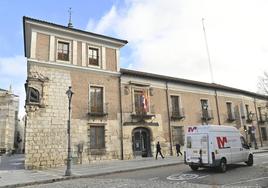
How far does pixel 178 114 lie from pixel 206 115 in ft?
13.8

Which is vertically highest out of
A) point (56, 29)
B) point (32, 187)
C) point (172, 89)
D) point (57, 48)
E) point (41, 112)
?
point (56, 29)

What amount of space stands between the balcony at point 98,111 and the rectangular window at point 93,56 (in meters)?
3.66

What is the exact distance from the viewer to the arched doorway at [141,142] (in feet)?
75.0

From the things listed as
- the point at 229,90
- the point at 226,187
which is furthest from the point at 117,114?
the point at 229,90

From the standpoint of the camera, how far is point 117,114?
22.0 metres

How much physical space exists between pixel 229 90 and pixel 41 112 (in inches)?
893

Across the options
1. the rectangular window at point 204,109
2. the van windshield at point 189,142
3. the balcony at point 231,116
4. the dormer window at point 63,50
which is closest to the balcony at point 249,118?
the balcony at point 231,116

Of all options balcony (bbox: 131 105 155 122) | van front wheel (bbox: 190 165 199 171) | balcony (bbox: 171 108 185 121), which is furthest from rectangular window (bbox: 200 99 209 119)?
van front wheel (bbox: 190 165 199 171)

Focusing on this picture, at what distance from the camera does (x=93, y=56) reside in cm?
2202

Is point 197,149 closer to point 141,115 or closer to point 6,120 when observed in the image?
point 141,115

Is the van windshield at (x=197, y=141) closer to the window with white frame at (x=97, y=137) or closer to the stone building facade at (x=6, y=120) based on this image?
the window with white frame at (x=97, y=137)

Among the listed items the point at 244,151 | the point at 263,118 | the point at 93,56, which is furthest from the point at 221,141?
the point at 263,118

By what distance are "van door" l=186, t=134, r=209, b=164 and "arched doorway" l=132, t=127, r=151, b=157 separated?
9.51m

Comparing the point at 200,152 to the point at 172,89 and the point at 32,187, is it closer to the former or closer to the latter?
the point at 32,187
